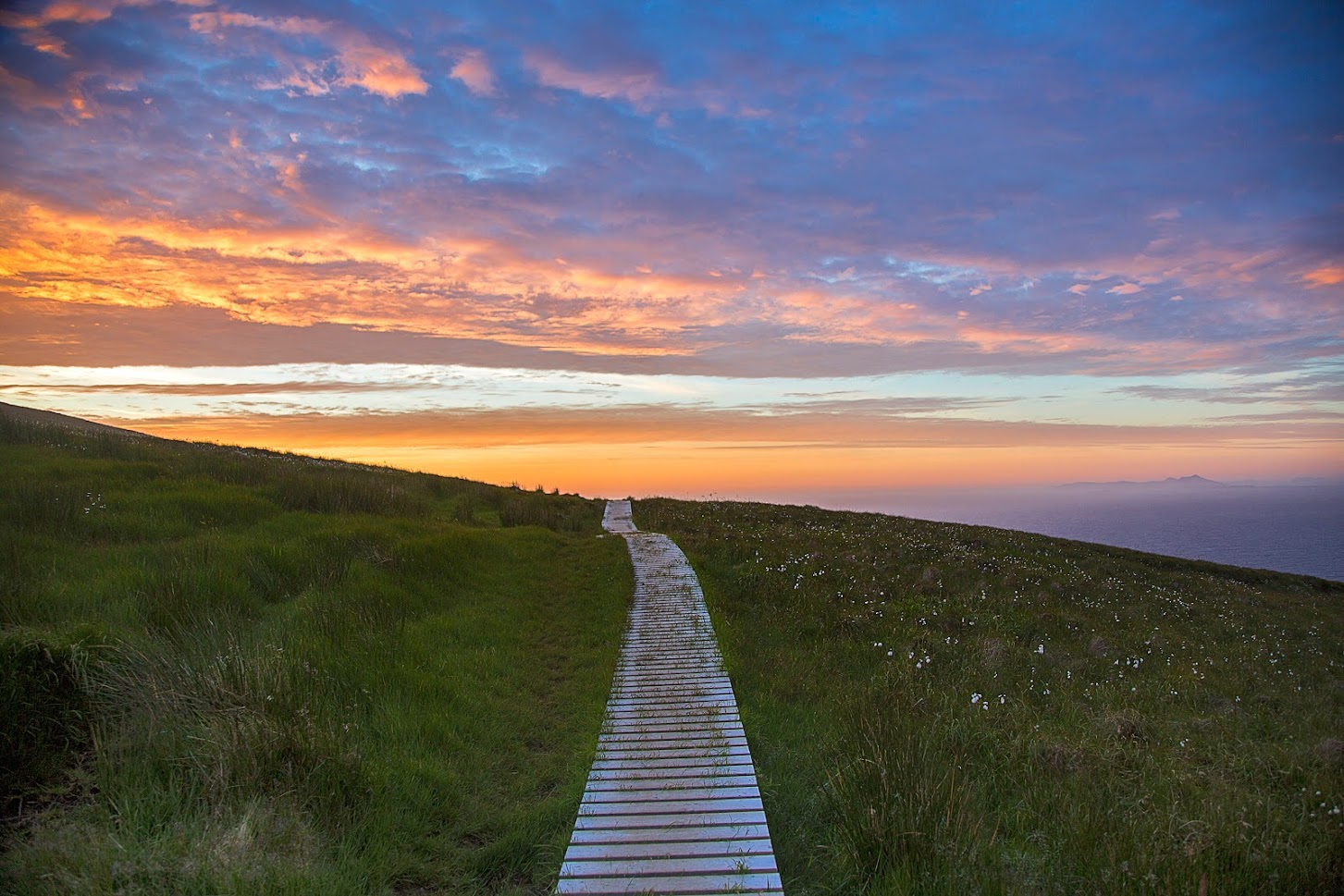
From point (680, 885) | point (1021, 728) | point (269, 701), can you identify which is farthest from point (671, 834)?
point (1021, 728)

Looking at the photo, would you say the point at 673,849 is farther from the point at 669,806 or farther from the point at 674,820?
the point at 669,806

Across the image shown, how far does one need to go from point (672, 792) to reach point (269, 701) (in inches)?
151

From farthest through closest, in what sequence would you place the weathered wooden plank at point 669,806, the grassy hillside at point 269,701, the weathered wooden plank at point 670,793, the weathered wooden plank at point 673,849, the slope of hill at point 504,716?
the weathered wooden plank at point 670,793, the weathered wooden plank at point 669,806, the weathered wooden plank at point 673,849, the slope of hill at point 504,716, the grassy hillside at point 269,701

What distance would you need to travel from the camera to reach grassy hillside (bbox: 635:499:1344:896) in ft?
17.4

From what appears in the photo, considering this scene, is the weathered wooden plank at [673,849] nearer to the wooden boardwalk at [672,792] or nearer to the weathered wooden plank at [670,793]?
the wooden boardwalk at [672,792]

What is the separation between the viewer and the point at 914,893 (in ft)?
16.1

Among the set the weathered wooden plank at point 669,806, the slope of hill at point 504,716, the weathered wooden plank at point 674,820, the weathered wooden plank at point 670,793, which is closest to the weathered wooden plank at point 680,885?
the slope of hill at point 504,716

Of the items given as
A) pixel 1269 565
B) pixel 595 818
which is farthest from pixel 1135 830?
pixel 1269 565

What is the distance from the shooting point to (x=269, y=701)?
21.2 ft

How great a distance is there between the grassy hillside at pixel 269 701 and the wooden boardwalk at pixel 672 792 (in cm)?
36

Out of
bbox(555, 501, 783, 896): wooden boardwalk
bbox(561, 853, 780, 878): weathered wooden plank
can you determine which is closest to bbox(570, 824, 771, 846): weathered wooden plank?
bbox(555, 501, 783, 896): wooden boardwalk

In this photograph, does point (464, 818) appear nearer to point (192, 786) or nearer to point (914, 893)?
point (192, 786)

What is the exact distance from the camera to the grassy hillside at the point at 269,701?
16.6 ft

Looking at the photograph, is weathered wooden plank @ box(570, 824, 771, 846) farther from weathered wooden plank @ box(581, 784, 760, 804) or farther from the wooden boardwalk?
weathered wooden plank @ box(581, 784, 760, 804)
